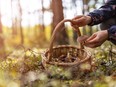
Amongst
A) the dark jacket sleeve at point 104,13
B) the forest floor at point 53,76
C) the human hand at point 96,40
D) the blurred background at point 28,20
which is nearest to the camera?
the forest floor at point 53,76

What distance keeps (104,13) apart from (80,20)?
40cm

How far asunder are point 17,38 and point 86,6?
16.4 ft

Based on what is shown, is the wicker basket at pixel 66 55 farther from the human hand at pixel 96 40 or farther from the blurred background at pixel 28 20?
the blurred background at pixel 28 20

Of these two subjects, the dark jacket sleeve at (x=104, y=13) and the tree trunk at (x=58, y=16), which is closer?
the dark jacket sleeve at (x=104, y=13)

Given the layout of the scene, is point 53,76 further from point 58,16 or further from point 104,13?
point 58,16

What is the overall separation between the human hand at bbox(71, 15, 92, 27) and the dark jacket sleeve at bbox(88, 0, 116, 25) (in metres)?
0.08

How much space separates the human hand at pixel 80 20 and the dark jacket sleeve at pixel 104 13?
0.27 feet

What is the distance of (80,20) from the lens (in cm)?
286

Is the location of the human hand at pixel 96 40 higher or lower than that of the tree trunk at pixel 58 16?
higher

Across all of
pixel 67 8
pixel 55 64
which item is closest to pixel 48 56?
pixel 55 64

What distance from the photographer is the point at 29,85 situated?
2.36m

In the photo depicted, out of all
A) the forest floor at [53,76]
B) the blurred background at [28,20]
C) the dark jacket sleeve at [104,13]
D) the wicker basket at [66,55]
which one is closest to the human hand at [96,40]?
the wicker basket at [66,55]

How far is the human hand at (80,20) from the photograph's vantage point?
2.83 meters

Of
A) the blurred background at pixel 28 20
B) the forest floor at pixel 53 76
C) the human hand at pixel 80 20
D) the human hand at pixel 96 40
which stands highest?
the human hand at pixel 80 20
